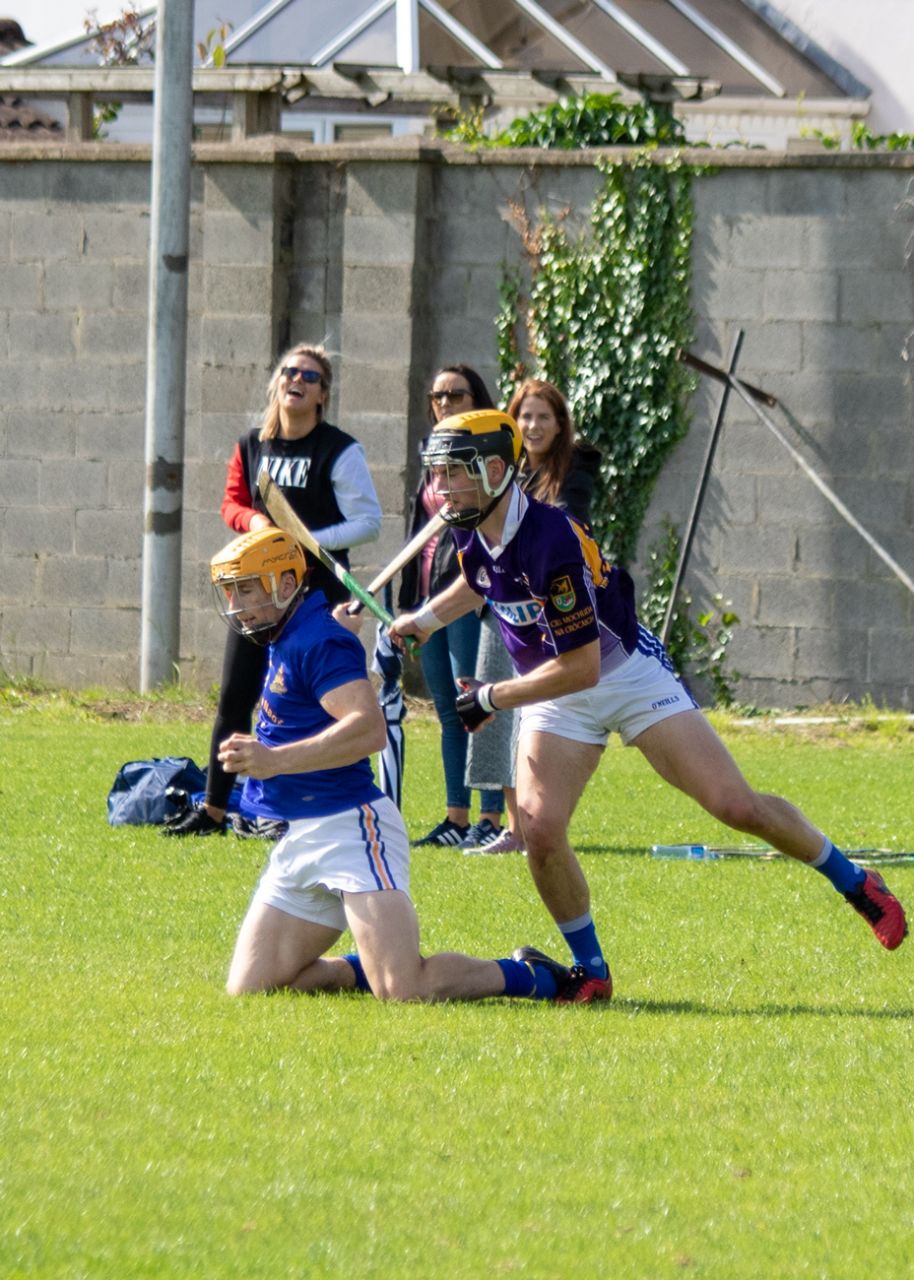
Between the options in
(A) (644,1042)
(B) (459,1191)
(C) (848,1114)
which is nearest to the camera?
(B) (459,1191)

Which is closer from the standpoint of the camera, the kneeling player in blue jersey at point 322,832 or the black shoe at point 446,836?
the kneeling player in blue jersey at point 322,832

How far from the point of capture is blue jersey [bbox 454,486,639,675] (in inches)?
231

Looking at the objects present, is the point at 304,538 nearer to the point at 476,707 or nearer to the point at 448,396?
the point at 448,396

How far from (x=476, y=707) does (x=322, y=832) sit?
1.91 ft

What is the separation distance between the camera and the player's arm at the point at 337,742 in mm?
5727

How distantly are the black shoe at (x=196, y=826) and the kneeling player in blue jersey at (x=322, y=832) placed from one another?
277cm

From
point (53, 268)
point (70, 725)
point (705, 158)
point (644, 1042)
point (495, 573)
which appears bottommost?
point (70, 725)

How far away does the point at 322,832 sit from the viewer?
19.7 feet

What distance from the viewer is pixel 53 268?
14.7 meters

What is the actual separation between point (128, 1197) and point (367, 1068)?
1.11m

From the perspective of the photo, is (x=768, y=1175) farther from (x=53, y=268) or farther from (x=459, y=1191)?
(x=53, y=268)

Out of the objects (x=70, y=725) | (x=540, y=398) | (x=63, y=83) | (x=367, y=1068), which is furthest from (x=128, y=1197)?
(x=63, y=83)

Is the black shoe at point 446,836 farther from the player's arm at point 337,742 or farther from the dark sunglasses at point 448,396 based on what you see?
the player's arm at point 337,742

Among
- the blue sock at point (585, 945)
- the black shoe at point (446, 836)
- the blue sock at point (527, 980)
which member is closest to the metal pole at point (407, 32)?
the black shoe at point (446, 836)
